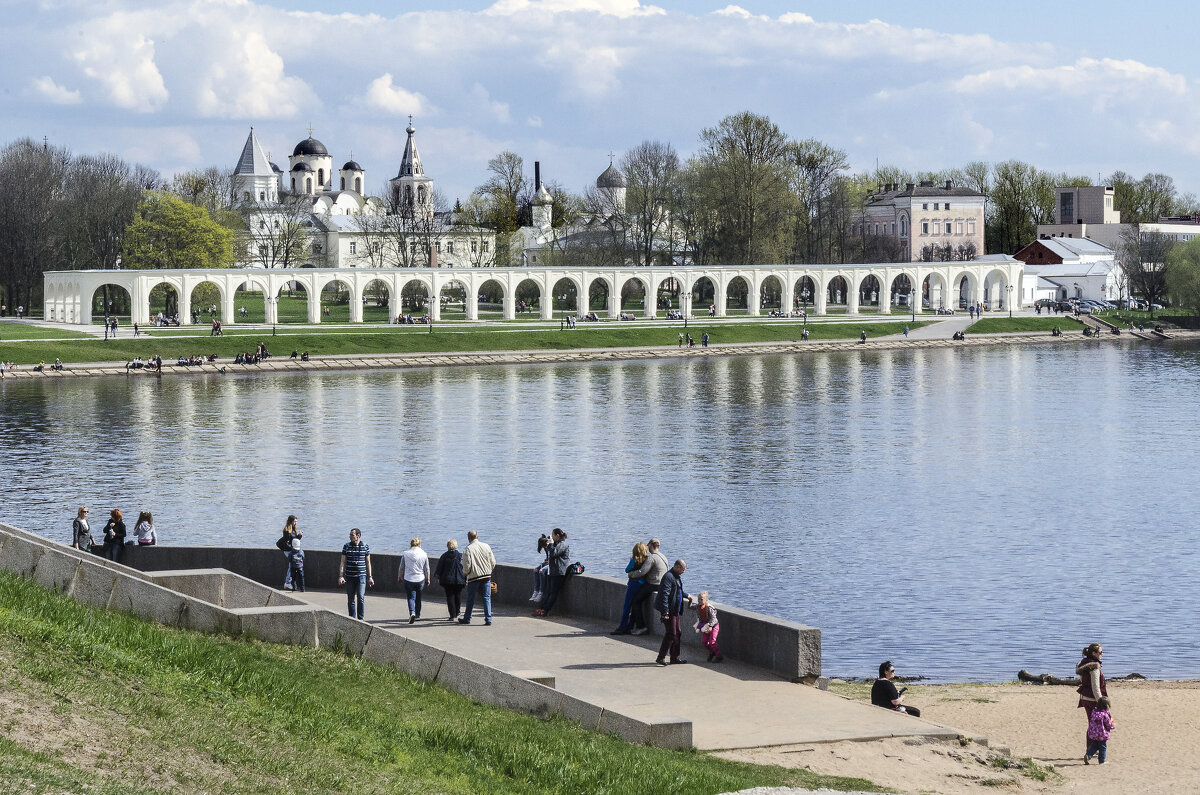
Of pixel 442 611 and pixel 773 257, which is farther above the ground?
pixel 773 257

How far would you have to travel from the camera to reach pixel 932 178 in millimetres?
158625

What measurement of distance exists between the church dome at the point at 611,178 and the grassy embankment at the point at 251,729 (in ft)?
446

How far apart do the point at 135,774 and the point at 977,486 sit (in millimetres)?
32569

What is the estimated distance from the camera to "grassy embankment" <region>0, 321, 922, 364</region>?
7369 cm

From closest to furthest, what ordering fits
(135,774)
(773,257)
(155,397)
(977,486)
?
(135,774) → (977,486) → (155,397) → (773,257)

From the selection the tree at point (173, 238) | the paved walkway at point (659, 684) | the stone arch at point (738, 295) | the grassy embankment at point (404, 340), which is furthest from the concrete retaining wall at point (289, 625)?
the stone arch at point (738, 295)

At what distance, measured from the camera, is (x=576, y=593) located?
19.5 m

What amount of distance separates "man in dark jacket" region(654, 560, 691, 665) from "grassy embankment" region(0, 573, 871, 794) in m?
3.51

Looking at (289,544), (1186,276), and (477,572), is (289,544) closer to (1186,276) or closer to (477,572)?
(477,572)

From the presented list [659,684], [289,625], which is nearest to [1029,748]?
[659,684]

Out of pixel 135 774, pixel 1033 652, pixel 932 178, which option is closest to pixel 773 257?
pixel 932 178

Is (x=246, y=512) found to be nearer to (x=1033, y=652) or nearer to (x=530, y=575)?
(x=530, y=575)

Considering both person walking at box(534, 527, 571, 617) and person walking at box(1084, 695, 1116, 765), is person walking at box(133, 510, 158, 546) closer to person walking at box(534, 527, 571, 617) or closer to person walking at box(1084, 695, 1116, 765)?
person walking at box(534, 527, 571, 617)

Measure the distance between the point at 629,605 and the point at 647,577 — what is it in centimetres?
61
